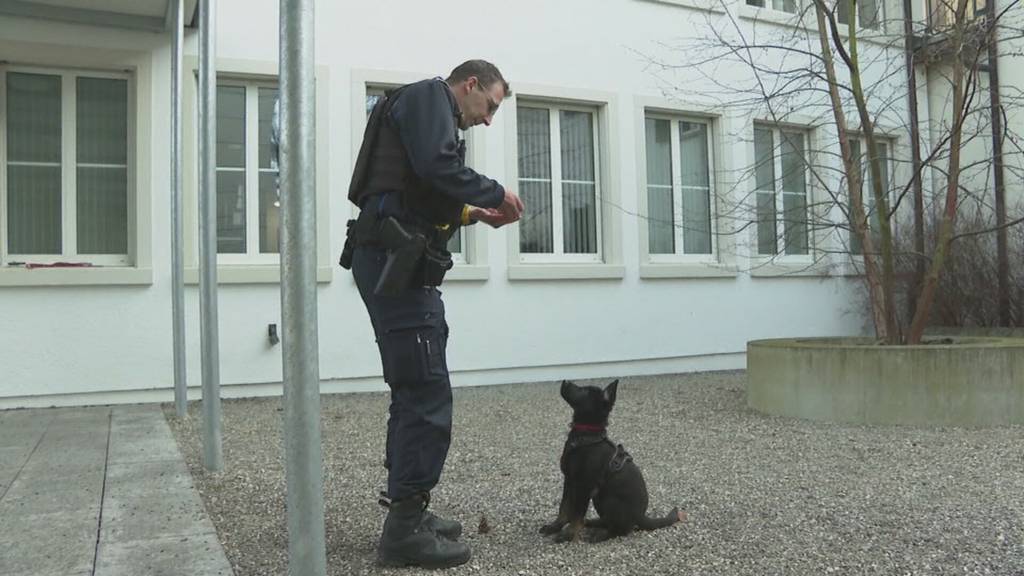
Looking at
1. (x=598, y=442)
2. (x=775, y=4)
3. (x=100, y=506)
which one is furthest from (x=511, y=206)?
(x=775, y=4)

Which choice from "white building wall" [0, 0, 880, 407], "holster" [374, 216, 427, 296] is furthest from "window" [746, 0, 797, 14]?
"holster" [374, 216, 427, 296]

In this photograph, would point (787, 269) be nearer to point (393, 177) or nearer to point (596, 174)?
point (596, 174)

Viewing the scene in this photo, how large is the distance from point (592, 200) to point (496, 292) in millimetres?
1794

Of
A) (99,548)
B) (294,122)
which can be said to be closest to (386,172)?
(294,122)

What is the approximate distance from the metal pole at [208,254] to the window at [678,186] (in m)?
6.30

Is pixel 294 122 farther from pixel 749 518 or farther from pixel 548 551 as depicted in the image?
pixel 749 518

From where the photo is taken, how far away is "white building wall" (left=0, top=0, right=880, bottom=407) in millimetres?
7117

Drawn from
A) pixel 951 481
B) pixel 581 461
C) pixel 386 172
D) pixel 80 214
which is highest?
pixel 80 214

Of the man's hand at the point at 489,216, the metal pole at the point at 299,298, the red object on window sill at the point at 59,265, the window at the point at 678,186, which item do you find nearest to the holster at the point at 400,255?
the man's hand at the point at 489,216

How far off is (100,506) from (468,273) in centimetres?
516

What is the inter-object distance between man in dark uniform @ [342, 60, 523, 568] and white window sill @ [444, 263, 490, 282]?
5521mm

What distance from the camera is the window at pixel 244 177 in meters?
7.91

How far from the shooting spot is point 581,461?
3070mm

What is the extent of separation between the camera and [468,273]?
8.53 meters
